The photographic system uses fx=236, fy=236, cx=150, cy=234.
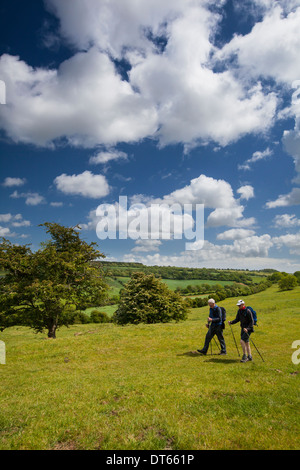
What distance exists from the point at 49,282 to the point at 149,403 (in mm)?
20357

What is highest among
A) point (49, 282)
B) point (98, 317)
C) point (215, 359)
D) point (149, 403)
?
point (49, 282)

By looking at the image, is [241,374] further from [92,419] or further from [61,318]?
[61,318]

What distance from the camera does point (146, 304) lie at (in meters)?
38.0

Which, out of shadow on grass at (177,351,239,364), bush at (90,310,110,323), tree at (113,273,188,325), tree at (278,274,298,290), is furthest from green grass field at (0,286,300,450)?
tree at (278,274,298,290)

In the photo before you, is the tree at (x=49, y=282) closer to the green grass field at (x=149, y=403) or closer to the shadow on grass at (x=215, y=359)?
the green grass field at (x=149, y=403)

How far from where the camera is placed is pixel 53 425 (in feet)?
22.0

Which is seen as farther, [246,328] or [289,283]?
[289,283]

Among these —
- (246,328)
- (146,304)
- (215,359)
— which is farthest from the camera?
(146,304)

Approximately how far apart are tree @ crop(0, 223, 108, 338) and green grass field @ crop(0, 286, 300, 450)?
986 cm

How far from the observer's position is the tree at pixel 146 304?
37.4m

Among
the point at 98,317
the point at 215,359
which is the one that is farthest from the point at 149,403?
the point at 98,317

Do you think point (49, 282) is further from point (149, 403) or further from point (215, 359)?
point (149, 403)

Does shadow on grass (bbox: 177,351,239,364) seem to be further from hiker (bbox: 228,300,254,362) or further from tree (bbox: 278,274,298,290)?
tree (bbox: 278,274,298,290)

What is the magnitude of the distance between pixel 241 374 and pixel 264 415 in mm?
4311
